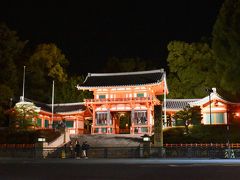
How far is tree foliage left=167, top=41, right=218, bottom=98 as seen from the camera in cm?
5488

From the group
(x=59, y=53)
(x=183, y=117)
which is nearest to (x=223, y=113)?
(x=183, y=117)

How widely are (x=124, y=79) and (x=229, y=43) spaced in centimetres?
2323

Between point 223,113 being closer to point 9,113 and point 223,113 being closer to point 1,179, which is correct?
point 9,113

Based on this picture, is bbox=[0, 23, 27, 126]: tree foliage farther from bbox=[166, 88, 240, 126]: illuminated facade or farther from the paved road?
the paved road

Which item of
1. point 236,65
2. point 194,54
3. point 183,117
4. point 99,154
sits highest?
point 194,54

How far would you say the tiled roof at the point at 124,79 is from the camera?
172 ft

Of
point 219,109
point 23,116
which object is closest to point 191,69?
point 219,109

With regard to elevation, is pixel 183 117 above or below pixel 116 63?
below

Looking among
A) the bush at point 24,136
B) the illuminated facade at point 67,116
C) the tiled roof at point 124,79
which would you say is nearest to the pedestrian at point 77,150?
the bush at point 24,136

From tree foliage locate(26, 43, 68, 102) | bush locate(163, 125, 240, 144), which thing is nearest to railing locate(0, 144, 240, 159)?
bush locate(163, 125, 240, 144)

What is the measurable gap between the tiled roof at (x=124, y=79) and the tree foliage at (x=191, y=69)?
467 centimetres

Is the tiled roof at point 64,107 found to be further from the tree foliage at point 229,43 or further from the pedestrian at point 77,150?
the pedestrian at point 77,150

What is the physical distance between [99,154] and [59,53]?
40.8 metres

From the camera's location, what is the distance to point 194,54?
56.8 meters
